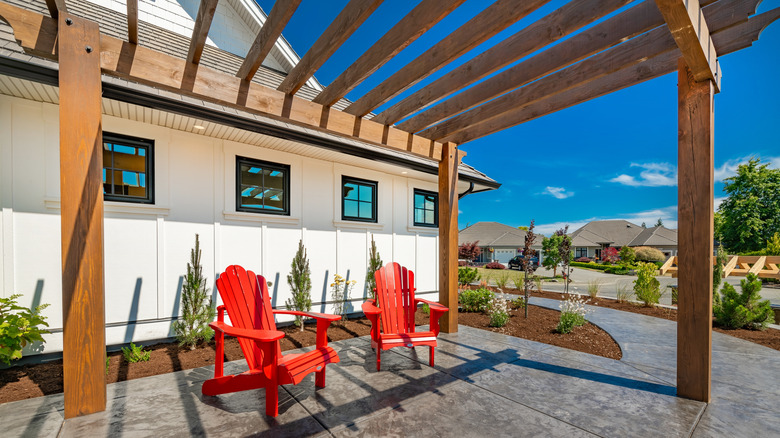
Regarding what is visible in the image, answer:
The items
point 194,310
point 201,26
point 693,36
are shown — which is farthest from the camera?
point 194,310

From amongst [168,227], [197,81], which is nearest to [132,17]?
[197,81]

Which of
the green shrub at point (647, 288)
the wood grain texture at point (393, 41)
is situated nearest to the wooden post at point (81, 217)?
the wood grain texture at point (393, 41)

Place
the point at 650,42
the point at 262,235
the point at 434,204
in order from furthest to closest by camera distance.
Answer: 1. the point at 434,204
2. the point at 262,235
3. the point at 650,42

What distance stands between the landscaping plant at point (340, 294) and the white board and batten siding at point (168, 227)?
0.13 metres

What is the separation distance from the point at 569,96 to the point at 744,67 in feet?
202

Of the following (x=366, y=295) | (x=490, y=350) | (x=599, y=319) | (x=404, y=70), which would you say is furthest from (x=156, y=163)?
(x=599, y=319)

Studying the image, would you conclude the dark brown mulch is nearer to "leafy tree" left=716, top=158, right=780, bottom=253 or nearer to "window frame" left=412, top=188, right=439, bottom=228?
"window frame" left=412, top=188, right=439, bottom=228

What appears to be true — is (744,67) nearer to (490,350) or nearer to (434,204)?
(434,204)

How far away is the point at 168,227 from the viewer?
4000 millimetres

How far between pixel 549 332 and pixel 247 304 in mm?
4097

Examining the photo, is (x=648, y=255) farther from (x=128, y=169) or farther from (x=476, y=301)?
(x=128, y=169)

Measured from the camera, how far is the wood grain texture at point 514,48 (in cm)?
216

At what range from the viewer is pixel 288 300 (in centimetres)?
482

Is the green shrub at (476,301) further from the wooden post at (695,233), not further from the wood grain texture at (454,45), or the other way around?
the wood grain texture at (454,45)
